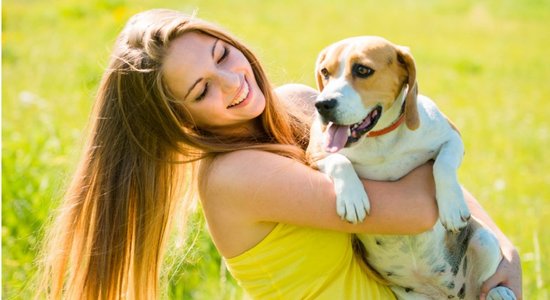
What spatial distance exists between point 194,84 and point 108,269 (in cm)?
79

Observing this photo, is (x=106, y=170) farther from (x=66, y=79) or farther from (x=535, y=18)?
(x=535, y=18)

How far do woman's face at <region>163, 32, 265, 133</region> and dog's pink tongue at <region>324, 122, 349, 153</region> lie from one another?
289 mm

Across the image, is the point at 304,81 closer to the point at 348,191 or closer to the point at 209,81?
the point at 209,81

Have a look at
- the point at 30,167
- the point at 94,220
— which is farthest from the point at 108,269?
the point at 30,167

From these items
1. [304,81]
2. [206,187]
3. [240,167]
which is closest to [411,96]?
[240,167]

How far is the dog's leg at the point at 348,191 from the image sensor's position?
2.57 meters

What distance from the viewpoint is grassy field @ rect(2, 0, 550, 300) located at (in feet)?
14.0

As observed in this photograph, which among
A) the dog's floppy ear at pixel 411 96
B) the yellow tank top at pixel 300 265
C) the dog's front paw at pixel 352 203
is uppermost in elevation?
the dog's floppy ear at pixel 411 96

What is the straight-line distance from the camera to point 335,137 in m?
2.70

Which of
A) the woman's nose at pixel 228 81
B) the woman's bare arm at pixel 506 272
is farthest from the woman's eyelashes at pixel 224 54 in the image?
the woman's bare arm at pixel 506 272

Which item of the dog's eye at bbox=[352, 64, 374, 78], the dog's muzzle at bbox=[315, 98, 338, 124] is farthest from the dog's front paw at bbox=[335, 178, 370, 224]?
the dog's eye at bbox=[352, 64, 374, 78]

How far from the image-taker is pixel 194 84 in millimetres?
2775

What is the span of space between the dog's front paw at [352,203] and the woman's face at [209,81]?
47 cm

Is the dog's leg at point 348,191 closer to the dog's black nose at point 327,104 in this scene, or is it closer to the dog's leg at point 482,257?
the dog's black nose at point 327,104
